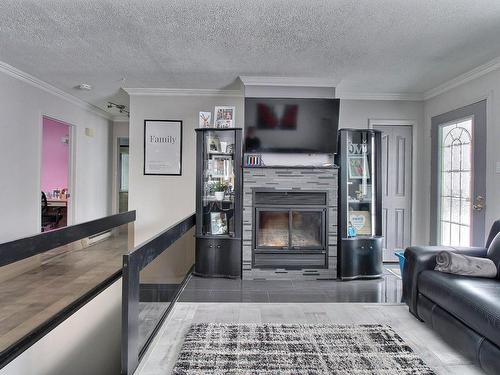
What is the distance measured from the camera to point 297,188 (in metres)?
4.16

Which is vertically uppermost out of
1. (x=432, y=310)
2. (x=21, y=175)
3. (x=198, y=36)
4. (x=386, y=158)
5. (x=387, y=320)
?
(x=198, y=36)

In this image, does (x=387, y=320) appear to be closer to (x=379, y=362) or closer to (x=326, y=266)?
(x=379, y=362)

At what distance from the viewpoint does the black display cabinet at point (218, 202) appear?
4.09 metres

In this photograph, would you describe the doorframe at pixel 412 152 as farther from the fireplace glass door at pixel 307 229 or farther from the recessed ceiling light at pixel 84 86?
the recessed ceiling light at pixel 84 86

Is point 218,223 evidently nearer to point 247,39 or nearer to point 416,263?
point 247,39

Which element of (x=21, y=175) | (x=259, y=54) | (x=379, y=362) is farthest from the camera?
(x=21, y=175)

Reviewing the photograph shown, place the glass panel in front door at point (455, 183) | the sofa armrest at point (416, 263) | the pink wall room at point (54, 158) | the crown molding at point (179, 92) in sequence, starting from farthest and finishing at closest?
1. the pink wall room at point (54, 158)
2. the crown molding at point (179, 92)
3. the glass panel in front door at point (455, 183)
4. the sofa armrest at point (416, 263)

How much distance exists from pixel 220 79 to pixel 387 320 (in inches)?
129

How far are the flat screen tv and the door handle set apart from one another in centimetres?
169

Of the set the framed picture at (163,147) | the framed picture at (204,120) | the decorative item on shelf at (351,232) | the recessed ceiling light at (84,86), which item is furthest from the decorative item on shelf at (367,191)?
the recessed ceiling light at (84,86)

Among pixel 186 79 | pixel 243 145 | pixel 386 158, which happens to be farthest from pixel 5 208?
pixel 386 158

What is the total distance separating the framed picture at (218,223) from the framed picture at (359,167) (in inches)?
67.8

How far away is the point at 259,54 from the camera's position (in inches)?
137

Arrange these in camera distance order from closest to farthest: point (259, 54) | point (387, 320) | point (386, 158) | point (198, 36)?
point (387, 320)
point (198, 36)
point (259, 54)
point (386, 158)
